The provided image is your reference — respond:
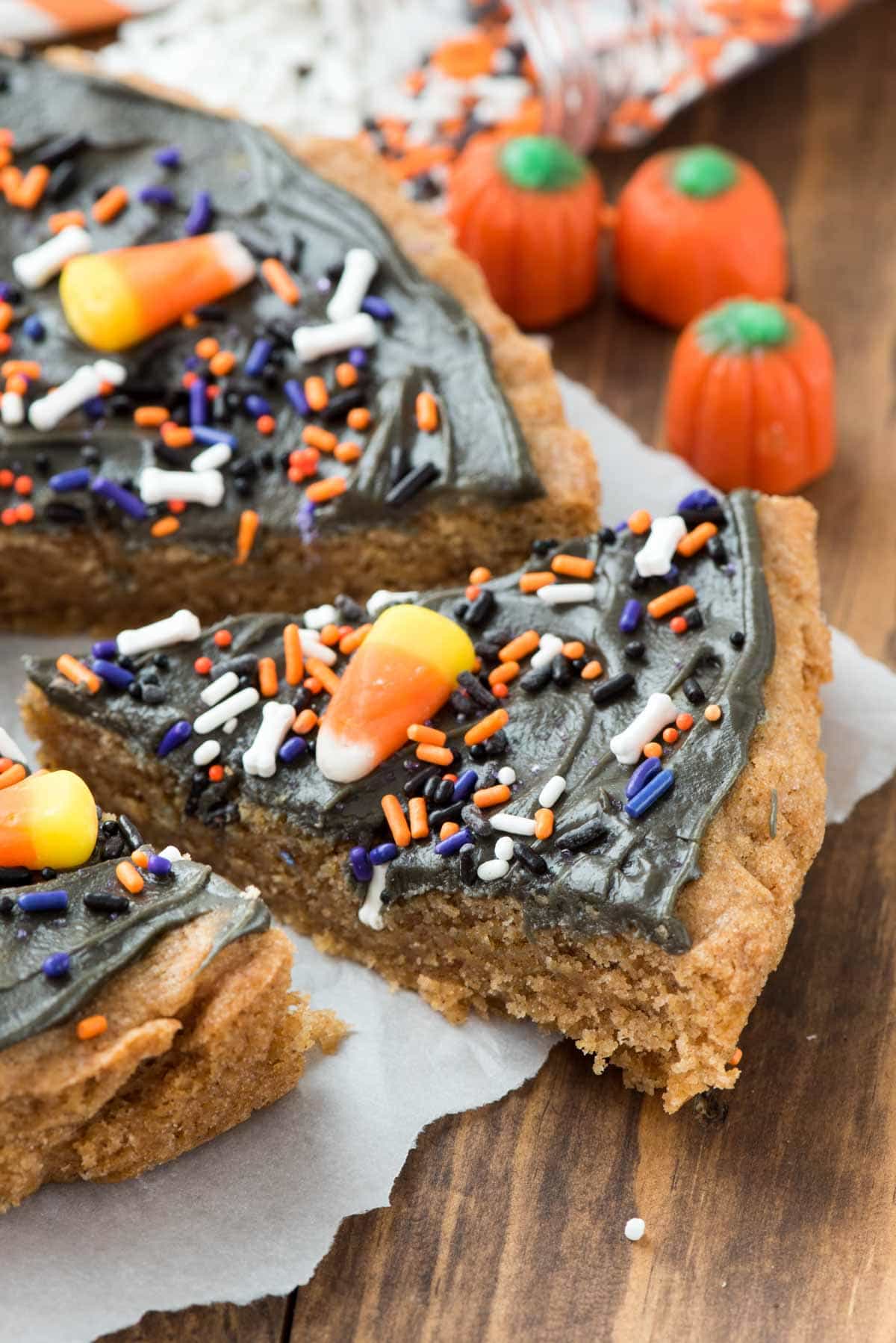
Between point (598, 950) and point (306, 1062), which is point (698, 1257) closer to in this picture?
point (598, 950)

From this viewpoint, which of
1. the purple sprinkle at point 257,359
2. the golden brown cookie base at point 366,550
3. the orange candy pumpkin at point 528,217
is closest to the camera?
the golden brown cookie base at point 366,550

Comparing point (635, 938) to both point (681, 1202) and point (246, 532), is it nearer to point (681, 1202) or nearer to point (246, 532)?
point (681, 1202)

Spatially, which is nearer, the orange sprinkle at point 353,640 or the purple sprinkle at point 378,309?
the orange sprinkle at point 353,640

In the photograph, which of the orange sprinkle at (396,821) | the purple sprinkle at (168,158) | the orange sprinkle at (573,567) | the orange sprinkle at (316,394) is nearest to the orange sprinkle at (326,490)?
the orange sprinkle at (316,394)

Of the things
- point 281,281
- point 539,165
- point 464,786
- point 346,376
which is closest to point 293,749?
point 464,786

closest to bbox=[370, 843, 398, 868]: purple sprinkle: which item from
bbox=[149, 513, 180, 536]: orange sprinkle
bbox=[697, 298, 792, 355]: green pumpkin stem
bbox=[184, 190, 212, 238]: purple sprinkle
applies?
bbox=[149, 513, 180, 536]: orange sprinkle

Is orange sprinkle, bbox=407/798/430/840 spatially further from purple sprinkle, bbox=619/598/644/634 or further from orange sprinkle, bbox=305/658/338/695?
purple sprinkle, bbox=619/598/644/634

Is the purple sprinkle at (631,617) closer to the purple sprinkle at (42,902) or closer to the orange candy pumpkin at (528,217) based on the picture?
the purple sprinkle at (42,902)
